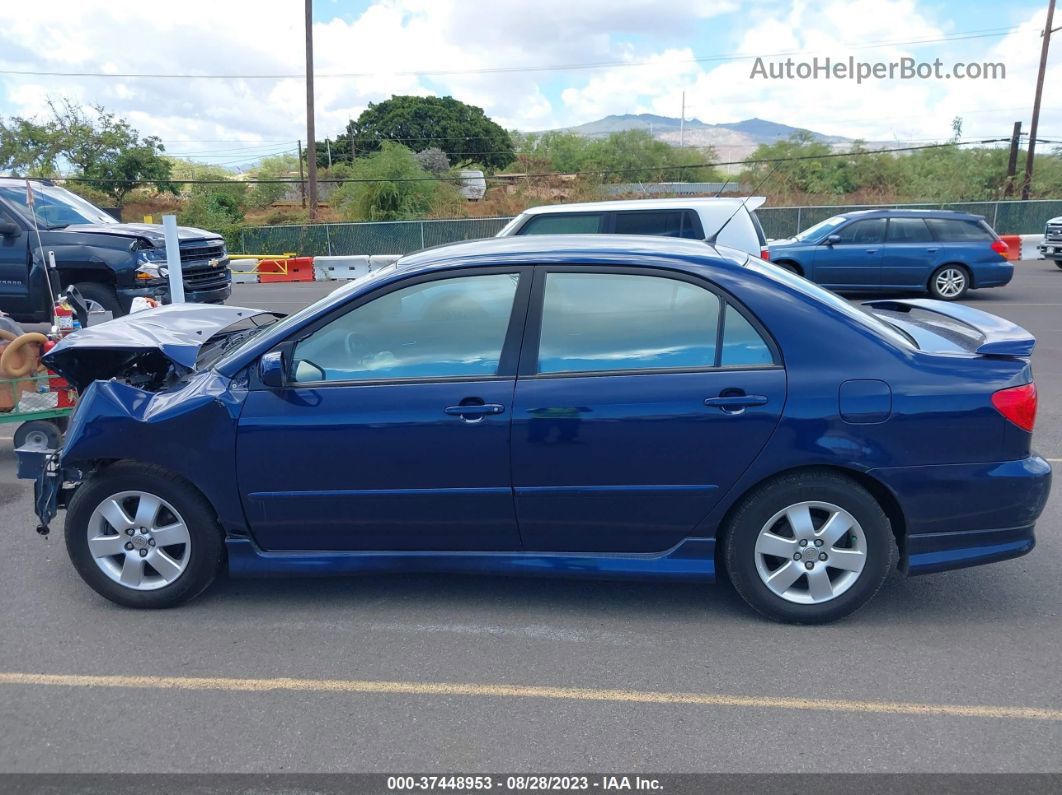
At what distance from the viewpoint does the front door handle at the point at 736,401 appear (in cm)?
378

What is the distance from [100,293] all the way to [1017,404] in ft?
31.7

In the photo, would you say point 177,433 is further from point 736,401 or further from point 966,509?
point 966,509

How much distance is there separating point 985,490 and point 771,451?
37.0 inches

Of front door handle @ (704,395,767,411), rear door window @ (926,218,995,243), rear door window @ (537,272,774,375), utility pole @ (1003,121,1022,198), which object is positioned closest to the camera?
front door handle @ (704,395,767,411)

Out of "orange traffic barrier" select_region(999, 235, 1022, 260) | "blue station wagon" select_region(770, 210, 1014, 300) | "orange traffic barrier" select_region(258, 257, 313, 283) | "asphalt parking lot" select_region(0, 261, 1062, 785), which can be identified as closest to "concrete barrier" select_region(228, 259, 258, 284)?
"orange traffic barrier" select_region(258, 257, 313, 283)

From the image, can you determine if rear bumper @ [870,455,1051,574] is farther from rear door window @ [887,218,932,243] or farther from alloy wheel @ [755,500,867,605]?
rear door window @ [887,218,932,243]

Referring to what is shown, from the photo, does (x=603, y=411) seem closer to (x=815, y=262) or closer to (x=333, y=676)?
(x=333, y=676)

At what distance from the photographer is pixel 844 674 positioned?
3.59 meters

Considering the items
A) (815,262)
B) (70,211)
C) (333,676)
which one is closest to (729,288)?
(333,676)

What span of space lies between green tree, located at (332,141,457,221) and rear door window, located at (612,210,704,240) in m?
27.3

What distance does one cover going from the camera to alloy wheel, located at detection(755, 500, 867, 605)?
3.84m

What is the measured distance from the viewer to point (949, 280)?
1569 cm

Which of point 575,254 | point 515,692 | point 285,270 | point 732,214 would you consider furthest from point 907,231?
point 285,270

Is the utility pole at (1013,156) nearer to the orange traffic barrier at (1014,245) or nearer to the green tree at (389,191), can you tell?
the orange traffic barrier at (1014,245)
